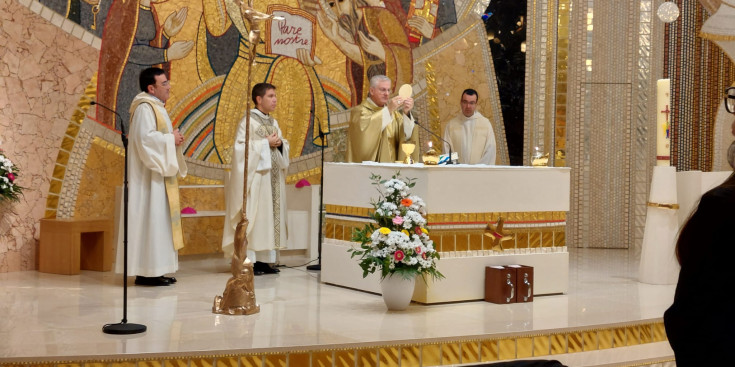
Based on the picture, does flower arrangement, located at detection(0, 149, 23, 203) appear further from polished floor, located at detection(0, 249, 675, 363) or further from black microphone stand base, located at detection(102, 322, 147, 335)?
black microphone stand base, located at detection(102, 322, 147, 335)

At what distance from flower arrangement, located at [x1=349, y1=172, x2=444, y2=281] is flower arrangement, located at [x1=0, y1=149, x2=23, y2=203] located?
369 cm

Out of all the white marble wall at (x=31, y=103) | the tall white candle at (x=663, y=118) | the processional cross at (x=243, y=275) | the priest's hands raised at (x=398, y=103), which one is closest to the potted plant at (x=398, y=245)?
the processional cross at (x=243, y=275)

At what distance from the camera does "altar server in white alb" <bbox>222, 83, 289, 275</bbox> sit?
8922 millimetres

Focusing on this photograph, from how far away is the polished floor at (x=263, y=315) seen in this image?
5629mm

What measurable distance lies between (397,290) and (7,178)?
4117mm

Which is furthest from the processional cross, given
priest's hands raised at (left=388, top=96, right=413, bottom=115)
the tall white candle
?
the tall white candle

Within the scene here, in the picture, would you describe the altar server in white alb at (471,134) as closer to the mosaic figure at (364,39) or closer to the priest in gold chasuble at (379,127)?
the mosaic figure at (364,39)

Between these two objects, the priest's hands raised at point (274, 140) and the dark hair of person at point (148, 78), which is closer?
the dark hair of person at point (148, 78)

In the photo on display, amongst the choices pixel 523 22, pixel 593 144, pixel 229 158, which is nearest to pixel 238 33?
pixel 229 158

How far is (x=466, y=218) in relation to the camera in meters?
7.57

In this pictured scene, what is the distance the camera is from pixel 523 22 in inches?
480

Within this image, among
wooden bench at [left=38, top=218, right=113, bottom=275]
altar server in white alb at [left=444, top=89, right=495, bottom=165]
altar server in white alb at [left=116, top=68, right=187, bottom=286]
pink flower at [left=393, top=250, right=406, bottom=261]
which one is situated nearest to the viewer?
pink flower at [left=393, top=250, right=406, bottom=261]

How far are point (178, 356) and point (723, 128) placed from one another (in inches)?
379

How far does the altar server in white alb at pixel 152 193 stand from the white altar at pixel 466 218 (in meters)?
1.46
